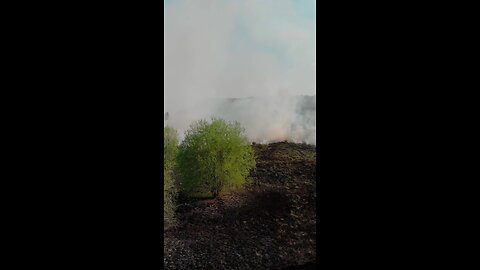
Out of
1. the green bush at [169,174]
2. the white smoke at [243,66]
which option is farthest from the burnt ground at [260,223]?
the white smoke at [243,66]

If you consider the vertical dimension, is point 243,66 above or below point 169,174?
above

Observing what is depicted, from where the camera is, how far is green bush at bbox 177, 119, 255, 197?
2287 millimetres

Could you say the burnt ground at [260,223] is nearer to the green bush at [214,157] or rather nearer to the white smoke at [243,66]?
the green bush at [214,157]

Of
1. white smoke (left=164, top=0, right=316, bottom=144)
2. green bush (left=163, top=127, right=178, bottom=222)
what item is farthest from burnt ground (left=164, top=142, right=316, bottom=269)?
white smoke (left=164, top=0, right=316, bottom=144)

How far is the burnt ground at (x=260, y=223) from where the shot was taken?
227 centimetres

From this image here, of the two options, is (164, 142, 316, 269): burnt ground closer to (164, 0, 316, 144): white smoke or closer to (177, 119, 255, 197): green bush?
(177, 119, 255, 197): green bush

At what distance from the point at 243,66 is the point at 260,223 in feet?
2.74

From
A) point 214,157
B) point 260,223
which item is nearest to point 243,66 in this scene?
point 214,157

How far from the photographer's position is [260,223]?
2365mm

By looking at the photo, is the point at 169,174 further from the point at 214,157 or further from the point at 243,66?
the point at 243,66

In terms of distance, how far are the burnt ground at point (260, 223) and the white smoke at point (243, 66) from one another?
0.16 m
